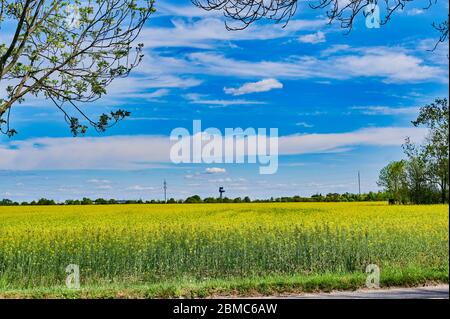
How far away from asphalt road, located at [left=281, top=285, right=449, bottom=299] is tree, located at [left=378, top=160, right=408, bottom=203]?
8.92 m

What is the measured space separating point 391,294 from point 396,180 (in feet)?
41.2

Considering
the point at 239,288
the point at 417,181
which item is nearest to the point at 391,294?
the point at 239,288

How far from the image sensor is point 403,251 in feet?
41.1

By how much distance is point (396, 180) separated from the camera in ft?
68.8

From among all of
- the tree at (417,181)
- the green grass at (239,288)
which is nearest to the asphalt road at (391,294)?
the green grass at (239,288)

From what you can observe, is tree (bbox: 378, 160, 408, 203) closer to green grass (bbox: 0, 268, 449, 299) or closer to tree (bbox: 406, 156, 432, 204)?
tree (bbox: 406, 156, 432, 204)

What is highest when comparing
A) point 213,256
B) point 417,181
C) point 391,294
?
point 417,181

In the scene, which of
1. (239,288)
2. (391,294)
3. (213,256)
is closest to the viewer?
(391,294)

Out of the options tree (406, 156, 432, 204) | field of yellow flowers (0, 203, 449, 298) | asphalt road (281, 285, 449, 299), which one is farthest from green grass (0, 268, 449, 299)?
tree (406, 156, 432, 204)

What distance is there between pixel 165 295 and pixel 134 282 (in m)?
2.47

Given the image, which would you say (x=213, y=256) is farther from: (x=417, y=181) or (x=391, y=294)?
(x=417, y=181)

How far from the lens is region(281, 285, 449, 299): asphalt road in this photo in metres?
8.71

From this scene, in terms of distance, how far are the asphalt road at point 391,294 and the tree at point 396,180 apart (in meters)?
8.92
